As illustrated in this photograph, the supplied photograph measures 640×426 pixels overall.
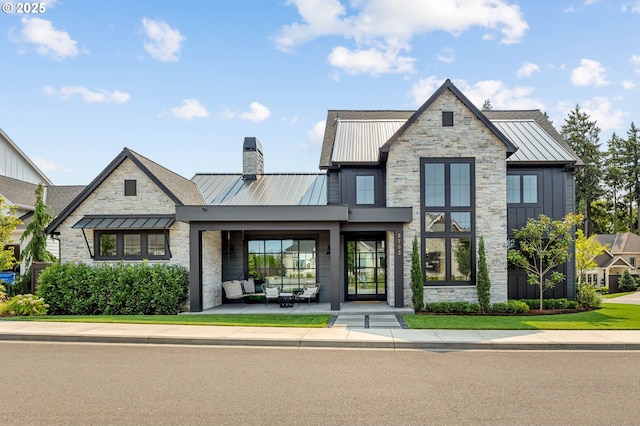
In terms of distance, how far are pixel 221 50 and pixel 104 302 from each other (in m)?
9.65

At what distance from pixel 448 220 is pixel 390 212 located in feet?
7.69

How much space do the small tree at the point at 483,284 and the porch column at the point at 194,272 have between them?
10106 millimetres

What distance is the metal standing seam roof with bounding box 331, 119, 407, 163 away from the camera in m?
19.3

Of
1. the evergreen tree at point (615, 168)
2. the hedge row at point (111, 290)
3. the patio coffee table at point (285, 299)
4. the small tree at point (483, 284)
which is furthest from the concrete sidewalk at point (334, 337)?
the evergreen tree at point (615, 168)

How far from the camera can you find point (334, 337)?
37.7 feet

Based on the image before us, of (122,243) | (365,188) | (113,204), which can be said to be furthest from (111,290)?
(365,188)

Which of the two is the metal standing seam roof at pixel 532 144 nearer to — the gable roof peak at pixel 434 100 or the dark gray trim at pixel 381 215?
the gable roof peak at pixel 434 100

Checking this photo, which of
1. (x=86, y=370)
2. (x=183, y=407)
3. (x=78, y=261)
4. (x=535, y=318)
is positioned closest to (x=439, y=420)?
(x=183, y=407)

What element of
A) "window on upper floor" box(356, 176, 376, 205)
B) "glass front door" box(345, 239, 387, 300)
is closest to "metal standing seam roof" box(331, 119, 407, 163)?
"window on upper floor" box(356, 176, 376, 205)

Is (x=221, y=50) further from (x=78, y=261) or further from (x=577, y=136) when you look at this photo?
(x=577, y=136)

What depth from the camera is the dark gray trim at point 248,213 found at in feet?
54.3

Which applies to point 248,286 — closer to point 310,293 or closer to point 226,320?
point 310,293

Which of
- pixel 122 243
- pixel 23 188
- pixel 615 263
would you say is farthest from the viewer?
pixel 615 263

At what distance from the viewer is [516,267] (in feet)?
61.4
